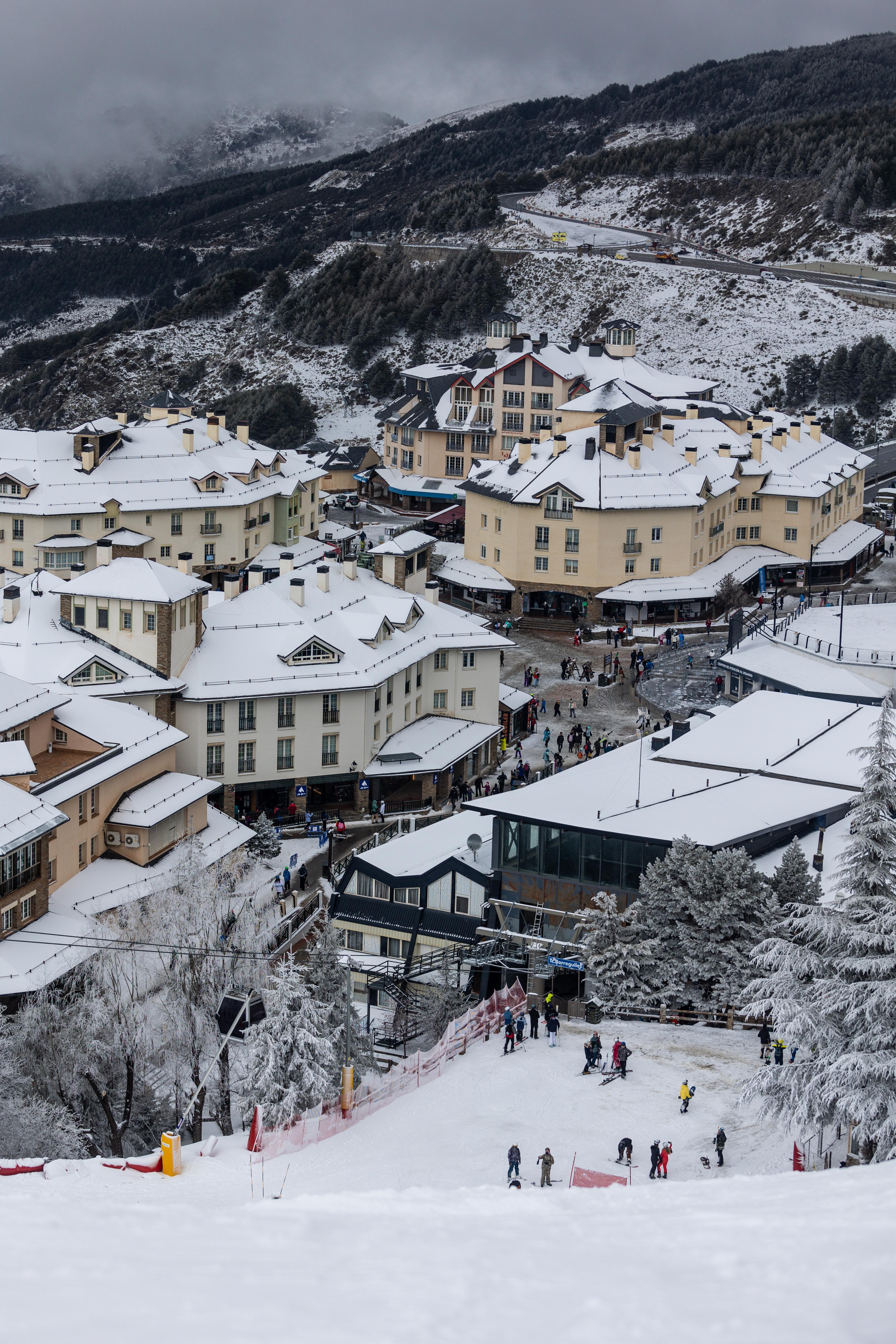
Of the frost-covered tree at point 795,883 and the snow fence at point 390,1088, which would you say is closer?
the snow fence at point 390,1088

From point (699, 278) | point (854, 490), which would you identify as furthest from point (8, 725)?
point (699, 278)

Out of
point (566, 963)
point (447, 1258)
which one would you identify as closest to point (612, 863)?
point (566, 963)

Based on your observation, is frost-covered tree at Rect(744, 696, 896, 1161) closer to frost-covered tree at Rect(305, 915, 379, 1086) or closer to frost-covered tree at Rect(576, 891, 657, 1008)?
frost-covered tree at Rect(576, 891, 657, 1008)

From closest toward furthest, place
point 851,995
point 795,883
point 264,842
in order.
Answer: point 851,995 < point 795,883 < point 264,842

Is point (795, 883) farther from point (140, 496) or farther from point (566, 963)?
point (140, 496)

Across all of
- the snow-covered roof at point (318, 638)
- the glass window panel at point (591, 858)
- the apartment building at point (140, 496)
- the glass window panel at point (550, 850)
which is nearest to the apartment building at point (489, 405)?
the apartment building at point (140, 496)

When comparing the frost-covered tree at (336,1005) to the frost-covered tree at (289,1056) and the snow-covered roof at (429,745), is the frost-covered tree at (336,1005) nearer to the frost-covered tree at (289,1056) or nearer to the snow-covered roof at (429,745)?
the frost-covered tree at (289,1056)
